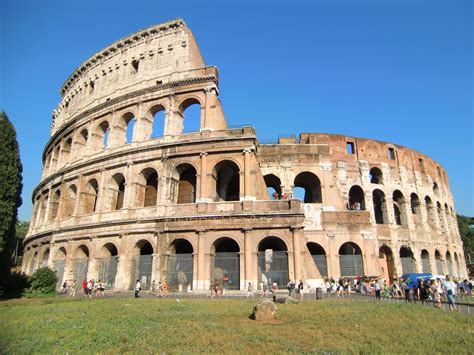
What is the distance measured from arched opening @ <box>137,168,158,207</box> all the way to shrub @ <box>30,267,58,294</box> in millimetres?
6828

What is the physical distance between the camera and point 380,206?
97.0ft

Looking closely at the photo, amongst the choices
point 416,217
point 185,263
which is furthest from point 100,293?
point 416,217

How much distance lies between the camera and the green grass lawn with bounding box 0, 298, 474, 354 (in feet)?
21.0

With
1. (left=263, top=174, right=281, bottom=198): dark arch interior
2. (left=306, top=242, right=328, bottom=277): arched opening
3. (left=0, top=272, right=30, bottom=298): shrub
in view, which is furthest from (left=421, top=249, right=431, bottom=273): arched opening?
(left=0, top=272, right=30, bottom=298): shrub

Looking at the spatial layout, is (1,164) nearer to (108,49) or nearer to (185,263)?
(185,263)

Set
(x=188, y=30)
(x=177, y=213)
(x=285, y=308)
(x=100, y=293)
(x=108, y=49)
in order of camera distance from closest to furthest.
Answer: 1. (x=285, y=308)
2. (x=100, y=293)
3. (x=177, y=213)
4. (x=188, y=30)
5. (x=108, y=49)

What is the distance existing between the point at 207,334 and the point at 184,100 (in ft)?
57.1

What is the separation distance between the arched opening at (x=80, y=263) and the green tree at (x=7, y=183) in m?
4.33

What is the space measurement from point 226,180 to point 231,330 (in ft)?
50.0

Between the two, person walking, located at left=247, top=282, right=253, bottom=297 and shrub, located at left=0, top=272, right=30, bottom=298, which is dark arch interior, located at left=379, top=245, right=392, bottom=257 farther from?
shrub, located at left=0, top=272, right=30, bottom=298

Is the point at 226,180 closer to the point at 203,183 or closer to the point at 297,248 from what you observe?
the point at 203,183

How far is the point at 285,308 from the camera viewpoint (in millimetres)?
11195

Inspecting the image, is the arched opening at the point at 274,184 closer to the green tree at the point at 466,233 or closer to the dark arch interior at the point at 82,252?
the dark arch interior at the point at 82,252

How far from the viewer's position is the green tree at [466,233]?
5256 centimetres
